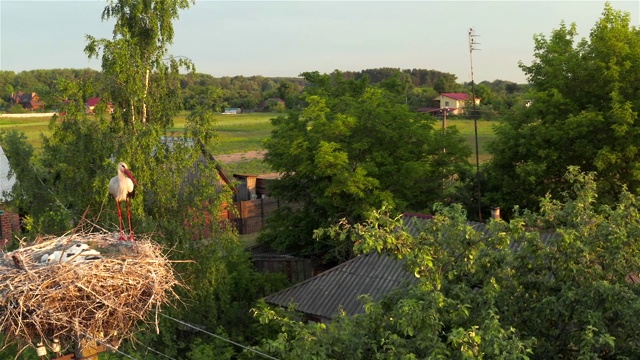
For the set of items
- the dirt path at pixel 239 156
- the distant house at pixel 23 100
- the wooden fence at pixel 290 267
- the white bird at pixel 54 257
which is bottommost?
the wooden fence at pixel 290 267

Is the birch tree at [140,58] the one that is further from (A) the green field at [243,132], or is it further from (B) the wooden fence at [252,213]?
(A) the green field at [243,132]

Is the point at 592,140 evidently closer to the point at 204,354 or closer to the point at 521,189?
the point at 521,189

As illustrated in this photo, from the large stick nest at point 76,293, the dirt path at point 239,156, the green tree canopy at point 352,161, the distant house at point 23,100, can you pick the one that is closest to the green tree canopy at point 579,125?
the green tree canopy at point 352,161

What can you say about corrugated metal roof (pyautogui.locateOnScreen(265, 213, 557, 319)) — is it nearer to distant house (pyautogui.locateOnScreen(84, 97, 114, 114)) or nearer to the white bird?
distant house (pyautogui.locateOnScreen(84, 97, 114, 114))

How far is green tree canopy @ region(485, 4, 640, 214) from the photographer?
1927cm

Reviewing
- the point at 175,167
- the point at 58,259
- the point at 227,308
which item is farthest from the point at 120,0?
the point at 58,259

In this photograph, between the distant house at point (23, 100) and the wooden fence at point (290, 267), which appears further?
the distant house at point (23, 100)

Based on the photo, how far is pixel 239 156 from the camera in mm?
56469

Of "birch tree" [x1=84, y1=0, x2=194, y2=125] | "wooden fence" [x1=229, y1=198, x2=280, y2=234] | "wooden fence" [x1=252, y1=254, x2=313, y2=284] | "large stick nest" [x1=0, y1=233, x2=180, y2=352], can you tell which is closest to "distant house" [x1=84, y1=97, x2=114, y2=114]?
"birch tree" [x1=84, y1=0, x2=194, y2=125]

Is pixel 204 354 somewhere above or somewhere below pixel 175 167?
below

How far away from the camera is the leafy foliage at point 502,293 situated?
6.77 metres

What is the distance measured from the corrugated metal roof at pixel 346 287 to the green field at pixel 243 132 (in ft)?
102

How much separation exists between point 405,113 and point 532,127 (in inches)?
158

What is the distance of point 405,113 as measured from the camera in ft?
70.2
